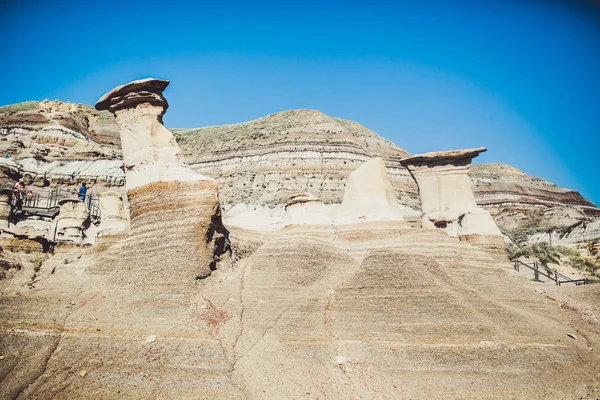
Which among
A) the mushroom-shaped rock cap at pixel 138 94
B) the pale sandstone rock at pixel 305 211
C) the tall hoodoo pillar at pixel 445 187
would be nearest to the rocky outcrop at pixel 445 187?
the tall hoodoo pillar at pixel 445 187

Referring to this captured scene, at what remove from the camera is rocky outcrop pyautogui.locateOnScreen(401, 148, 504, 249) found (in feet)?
60.2

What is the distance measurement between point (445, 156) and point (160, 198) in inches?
545

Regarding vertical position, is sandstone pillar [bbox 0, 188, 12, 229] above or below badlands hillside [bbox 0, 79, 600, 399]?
above

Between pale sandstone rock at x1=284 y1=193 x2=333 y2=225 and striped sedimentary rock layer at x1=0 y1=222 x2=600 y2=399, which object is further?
pale sandstone rock at x1=284 y1=193 x2=333 y2=225

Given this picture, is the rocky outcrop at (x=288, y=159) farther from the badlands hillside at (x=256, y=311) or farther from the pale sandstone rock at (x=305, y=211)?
the badlands hillside at (x=256, y=311)

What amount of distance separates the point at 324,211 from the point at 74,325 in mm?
14339

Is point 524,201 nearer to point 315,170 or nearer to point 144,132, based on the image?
point 315,170

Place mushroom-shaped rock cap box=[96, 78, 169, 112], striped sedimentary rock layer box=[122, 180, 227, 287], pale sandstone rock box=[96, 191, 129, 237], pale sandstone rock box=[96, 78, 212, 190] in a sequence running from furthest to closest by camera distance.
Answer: pale sandstone rock box=[96, 191, 129, 237]
mushroom-shaped rock cap box=[96, 78, 169, 112]
pale sandstone rock box=[96, 78, 212, 190]
striped sedimentary rock layer box=[122, 180, 227, 287]

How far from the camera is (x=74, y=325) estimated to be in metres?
7.43

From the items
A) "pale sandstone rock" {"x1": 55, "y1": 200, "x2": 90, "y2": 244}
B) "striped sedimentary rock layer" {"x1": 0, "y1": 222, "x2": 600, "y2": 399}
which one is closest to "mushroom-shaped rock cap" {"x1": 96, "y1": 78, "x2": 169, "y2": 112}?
"striped sedimentary rock layer" {"x1": 0, "y1": 222, "x2": 600, "y2": 399}

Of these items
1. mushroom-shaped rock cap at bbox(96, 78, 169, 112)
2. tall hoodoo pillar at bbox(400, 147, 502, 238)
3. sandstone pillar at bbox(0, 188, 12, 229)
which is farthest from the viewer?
tall hoodoo pillar at bbox(400, 147, 502, 238)

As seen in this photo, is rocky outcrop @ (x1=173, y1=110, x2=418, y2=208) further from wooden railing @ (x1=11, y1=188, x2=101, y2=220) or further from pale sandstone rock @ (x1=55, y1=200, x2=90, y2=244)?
pale sandstone rock @ (x1=55, y1=200, x2=90, y2=244)

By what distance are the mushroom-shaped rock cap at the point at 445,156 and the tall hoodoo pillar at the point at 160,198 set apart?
12039 millimetres

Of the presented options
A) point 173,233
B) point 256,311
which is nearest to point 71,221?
point 173,233
